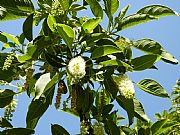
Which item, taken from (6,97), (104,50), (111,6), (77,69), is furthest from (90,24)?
(6,97)

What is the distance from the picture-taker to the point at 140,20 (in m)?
2.40

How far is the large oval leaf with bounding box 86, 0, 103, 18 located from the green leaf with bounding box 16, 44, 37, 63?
0.45 metres

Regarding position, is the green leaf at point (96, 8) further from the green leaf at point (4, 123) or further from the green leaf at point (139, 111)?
the green leaf at point (4, 123)

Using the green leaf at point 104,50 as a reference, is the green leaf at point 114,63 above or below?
below

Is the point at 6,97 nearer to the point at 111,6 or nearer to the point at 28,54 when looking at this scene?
the point at 28,54

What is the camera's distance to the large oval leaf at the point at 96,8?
238cm

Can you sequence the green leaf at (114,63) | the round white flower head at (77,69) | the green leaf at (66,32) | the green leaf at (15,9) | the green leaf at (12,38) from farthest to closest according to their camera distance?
the green leaf at (12,38), the green leaf at (15,9), the green leaf at (114,63), the green leaf at (66,32), the round white flower head at (77,69)

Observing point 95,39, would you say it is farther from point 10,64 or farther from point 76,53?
point 10,64

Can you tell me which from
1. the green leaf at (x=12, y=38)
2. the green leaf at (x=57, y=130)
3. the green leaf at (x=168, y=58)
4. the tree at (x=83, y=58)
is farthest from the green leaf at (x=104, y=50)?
the green leaf at (x=12, y=38)

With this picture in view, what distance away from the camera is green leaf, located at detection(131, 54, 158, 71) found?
2354 mm

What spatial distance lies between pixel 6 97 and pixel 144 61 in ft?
2.99

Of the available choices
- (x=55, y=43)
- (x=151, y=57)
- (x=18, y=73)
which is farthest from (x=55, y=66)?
(x=151, y=57)

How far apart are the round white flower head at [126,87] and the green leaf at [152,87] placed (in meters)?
0.29

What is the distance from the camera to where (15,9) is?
2.33 meters
